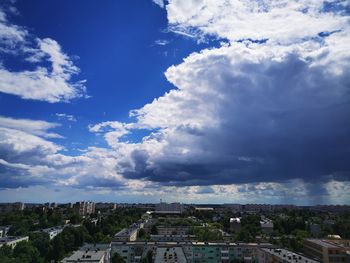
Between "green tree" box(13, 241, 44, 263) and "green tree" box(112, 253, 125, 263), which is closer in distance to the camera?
"green tree" box(13, 241, 44, 263)

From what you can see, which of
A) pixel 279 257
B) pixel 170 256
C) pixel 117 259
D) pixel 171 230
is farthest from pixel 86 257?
pixel 171 230

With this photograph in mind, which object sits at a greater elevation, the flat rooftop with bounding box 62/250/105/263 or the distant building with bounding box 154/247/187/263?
the distant building with bounding box 154/247/187/263

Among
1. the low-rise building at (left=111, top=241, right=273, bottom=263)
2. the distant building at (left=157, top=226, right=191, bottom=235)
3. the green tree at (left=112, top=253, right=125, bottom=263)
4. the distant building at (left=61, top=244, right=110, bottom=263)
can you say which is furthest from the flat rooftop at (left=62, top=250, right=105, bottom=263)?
the distant building at (left=157, top=226, right=191, bottom=235)

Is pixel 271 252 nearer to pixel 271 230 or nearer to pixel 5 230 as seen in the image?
pixel 271 230

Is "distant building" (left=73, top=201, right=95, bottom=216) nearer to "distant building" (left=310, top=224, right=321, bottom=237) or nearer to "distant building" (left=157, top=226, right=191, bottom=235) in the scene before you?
"distant building" (left=157, top=226, right=191, bottom=235)

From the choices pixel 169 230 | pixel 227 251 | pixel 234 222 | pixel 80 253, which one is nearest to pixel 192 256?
pixel 227 251

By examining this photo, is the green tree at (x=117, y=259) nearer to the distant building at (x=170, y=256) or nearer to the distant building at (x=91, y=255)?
the distant building at (x=91, y=255)

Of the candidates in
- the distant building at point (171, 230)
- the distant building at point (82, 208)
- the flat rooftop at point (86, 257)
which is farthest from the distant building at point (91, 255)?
the distant building at point (82, 208)

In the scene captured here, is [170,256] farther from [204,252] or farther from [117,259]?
[204,252]
